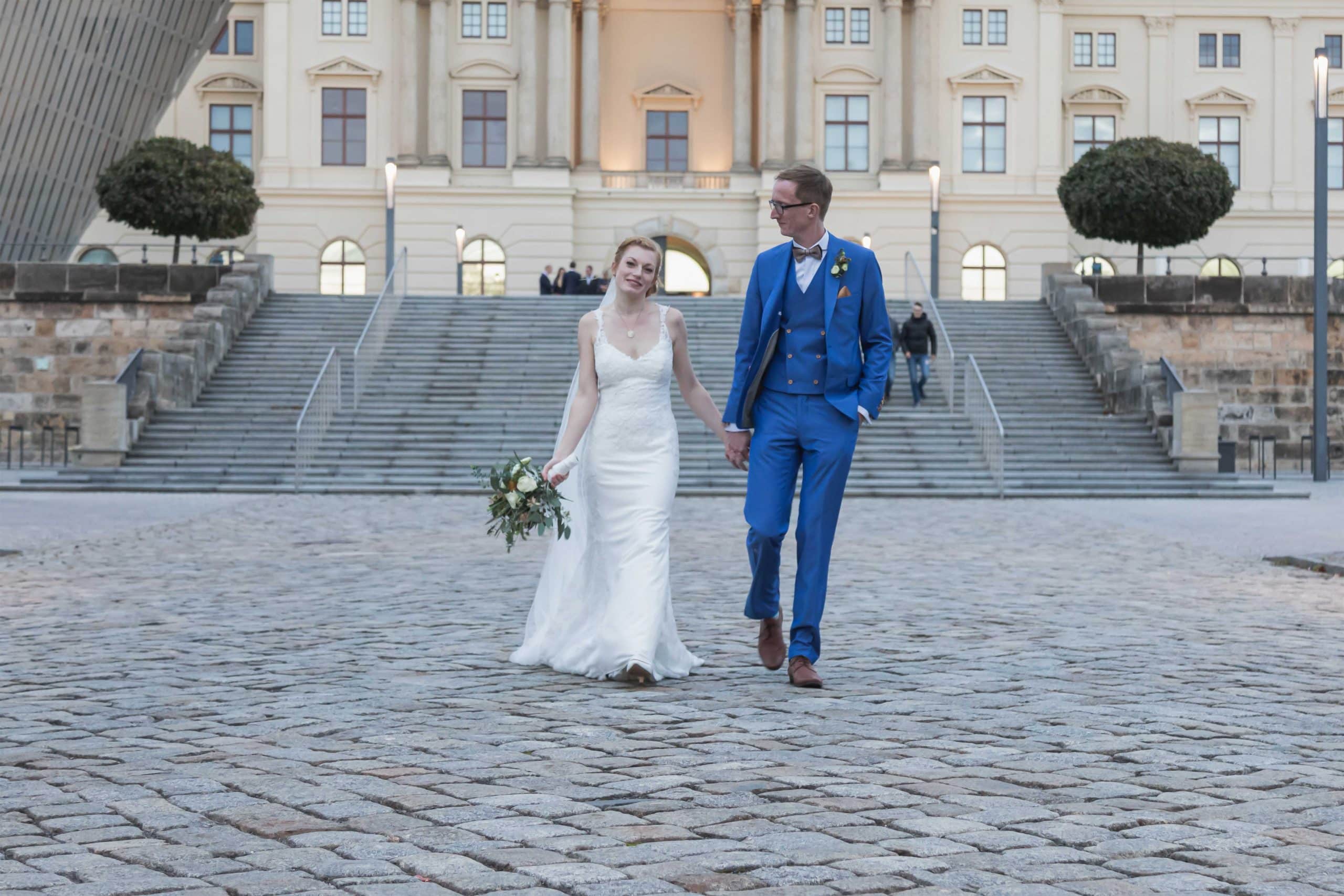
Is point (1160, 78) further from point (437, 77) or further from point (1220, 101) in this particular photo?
point (437, 77)

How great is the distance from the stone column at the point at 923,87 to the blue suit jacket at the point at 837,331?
148ft

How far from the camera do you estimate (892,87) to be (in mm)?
51188

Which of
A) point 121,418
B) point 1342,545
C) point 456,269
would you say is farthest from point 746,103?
point 1342,545

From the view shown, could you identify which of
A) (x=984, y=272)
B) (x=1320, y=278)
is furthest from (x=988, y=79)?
(x=1320, y=278)

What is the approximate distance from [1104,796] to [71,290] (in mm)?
29273

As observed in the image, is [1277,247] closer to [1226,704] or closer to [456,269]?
[456,269]

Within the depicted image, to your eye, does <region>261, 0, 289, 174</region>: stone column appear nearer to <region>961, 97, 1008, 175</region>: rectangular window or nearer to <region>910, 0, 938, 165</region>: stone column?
<region>910, 0, 938, 165</region>: stone column

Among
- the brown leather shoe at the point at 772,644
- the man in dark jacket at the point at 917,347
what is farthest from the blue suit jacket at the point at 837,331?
the man in dark jacket at the point at 917,347

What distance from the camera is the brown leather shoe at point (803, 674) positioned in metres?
6.66

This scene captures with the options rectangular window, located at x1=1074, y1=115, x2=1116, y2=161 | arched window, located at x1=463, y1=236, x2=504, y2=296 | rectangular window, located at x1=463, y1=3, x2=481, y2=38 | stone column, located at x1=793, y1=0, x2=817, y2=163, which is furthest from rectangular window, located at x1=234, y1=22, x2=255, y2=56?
rectangular window, located at x1=1074, y1=115, x2=1116, y2=161

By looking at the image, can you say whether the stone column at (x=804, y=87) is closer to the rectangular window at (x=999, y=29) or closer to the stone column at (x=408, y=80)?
the rectangular window at (x=999, y=29)

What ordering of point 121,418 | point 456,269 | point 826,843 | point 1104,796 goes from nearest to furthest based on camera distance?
point 826,843, point 1104,796, point 121,418, point 456,269

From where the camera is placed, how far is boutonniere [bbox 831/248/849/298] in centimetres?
666

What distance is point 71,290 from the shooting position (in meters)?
31.4
